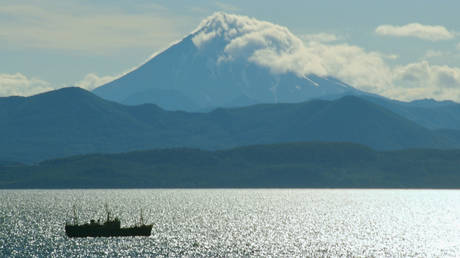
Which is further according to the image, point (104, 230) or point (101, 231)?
point (101, 231)

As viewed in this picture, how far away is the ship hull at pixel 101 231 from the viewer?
172 m

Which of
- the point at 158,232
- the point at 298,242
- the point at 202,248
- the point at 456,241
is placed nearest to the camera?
the point at 202,248

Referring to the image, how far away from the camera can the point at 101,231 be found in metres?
173

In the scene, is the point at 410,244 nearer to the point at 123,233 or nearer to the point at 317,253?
the point at 317,253

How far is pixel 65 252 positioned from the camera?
141375 millimetres

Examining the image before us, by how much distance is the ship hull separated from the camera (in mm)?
171750

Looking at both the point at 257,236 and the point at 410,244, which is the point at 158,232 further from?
the point at 410,244

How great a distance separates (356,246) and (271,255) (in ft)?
92.1

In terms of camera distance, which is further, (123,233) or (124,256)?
(123,233)

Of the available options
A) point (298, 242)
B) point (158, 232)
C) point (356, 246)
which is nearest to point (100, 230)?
point (158, 232)

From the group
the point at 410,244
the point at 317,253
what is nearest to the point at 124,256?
the point at 317,253

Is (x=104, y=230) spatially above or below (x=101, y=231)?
above

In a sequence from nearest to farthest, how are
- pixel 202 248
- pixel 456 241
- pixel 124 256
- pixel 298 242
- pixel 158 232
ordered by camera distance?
pixel 124 256, pixel 202 248, pixel 298 242, pixel 456 241, pixel 158 232

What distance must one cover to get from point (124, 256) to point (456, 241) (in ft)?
281
